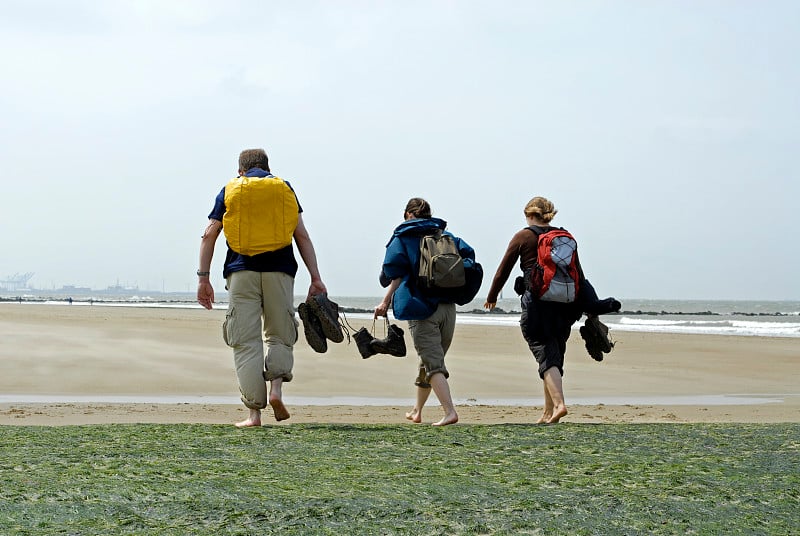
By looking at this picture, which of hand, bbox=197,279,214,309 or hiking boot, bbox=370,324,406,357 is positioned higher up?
hand, bbox=197,279,214,309

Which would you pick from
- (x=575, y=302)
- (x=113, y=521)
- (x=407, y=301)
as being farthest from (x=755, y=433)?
(x=113, y=521)

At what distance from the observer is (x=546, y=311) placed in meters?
6.62

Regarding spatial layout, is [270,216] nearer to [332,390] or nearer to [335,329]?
[335,329]

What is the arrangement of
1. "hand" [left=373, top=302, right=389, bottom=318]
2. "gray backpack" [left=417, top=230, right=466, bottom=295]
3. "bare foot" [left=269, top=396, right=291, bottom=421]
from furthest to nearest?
"hand" [left=373, top=302, right=389, bottom=318] < "gray backpack" [left=417, top=230, right=466, bottom=295] < "bare foot" [left=269, top=396, right=291, bottom=421]

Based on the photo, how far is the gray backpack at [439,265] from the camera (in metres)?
6.45

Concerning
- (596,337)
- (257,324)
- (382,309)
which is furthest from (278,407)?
(596,337)

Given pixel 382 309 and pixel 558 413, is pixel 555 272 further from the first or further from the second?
pixel 382 309

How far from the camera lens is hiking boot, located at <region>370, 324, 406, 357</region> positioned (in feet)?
22.3

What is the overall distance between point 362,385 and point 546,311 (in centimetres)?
619

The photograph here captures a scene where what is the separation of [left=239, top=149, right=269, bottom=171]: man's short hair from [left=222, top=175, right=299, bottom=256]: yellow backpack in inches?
9.4

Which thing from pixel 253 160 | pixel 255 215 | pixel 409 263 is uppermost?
pixel 253 160

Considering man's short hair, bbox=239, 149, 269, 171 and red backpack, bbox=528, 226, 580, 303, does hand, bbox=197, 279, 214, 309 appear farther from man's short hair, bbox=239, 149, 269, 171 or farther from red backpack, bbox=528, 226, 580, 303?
Answer: red backpack, bbox=528, 226, 580, 303

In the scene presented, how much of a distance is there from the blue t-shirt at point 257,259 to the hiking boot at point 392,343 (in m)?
1.00

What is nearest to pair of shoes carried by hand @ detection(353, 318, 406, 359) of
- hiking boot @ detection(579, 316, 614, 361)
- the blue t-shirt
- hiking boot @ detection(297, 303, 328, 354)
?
hiking boot @ detection(297, 303, 328, 354)
